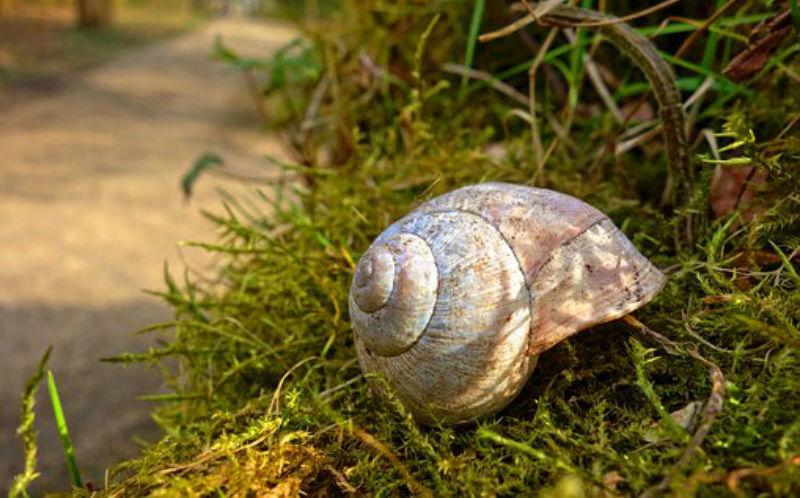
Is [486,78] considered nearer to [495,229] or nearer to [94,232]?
[495,229]

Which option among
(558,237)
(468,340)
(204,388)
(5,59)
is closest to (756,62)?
(558,237)

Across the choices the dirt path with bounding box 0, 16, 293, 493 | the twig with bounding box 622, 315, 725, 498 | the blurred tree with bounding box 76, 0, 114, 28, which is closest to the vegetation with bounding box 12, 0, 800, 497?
the twig with bounding box 622, 315, 725, 498

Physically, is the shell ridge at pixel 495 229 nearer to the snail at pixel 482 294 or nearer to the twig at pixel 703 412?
the snail at pixel 482 294

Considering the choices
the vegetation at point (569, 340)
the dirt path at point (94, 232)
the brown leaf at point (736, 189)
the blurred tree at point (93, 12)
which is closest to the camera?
the vegetation at point (569, 340)

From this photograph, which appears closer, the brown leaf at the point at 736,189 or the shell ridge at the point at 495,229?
the shell ridge at the point at 495,229

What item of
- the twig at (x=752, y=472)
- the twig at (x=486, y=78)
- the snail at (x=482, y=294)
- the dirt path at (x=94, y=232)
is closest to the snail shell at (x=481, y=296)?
the snail at (x=482, y=294)

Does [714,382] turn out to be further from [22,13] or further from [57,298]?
[22,13]

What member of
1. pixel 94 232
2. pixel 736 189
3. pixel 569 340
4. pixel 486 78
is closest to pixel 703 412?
pixel 569 340
